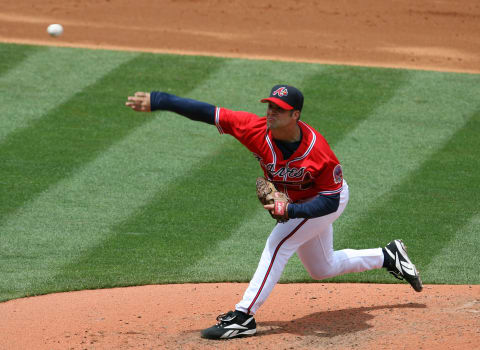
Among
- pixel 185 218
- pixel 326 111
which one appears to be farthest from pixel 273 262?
pixel 326 111

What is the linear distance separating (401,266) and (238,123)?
5.64ft

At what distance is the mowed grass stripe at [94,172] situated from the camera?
750cm

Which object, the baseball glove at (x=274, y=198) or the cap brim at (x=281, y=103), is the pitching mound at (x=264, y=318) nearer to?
the baseball glove at (x=274, y=198)

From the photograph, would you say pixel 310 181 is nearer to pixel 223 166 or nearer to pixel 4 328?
pixel 4 328

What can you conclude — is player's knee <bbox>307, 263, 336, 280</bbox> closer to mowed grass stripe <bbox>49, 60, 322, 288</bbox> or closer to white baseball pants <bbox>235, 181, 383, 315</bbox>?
white baseball pants <bbox>235, 181, 383, 315</bbox>

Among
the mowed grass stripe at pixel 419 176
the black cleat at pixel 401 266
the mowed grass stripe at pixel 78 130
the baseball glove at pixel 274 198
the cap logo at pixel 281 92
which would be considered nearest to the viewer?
the baseball glove at pixel 274 198

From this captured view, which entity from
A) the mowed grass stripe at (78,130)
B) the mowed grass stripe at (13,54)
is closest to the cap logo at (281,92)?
the mowed grass stripe at (78,130)

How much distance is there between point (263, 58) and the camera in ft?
39.6

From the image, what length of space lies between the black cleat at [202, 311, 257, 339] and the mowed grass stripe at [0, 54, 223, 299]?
1.74 m

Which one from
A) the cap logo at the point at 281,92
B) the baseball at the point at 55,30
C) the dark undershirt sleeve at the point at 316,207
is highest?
the cap logo at the point at 281,92

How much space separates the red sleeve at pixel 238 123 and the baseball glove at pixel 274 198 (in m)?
0.32

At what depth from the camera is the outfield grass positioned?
7426 mm

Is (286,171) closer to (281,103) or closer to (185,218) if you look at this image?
(281,103)

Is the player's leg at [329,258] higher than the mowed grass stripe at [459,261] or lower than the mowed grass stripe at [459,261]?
higher
